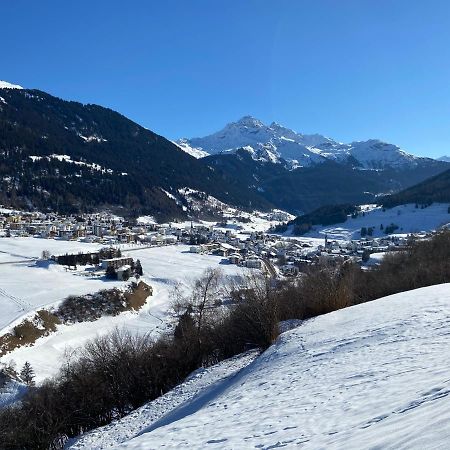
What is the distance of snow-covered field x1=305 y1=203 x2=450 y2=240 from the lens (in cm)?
15602

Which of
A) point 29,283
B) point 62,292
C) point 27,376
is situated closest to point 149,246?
point 29,283

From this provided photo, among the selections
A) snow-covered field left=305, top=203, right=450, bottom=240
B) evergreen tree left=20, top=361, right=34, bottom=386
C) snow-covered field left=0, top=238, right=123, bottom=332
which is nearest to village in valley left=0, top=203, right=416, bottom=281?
snow-covered field left=0, top=238, right=123, bottom=332

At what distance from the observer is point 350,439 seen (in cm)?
621

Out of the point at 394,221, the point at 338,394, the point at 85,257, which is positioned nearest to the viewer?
the point at 338,394

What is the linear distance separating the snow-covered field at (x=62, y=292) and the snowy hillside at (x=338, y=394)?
89.3 ft

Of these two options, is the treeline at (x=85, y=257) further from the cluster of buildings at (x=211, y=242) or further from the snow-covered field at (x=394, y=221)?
the snow-covered field at (x=394, y=221)

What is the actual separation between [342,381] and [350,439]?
420 centimetres

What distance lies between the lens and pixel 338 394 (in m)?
9.27

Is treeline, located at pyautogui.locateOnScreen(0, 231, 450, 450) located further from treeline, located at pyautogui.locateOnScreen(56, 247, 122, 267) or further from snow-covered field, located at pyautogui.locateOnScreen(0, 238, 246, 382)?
treeline, located at pyautogui.locateOnScreen(56, 247, 122, 267)

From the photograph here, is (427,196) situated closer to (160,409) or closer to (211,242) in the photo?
(211,242)

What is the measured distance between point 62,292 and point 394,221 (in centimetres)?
13942

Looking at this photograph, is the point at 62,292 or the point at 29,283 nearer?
the point at 62,292

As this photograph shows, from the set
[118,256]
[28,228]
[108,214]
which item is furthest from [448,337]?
[108,214]

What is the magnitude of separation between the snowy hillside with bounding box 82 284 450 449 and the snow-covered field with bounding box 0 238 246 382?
89.3 ft
